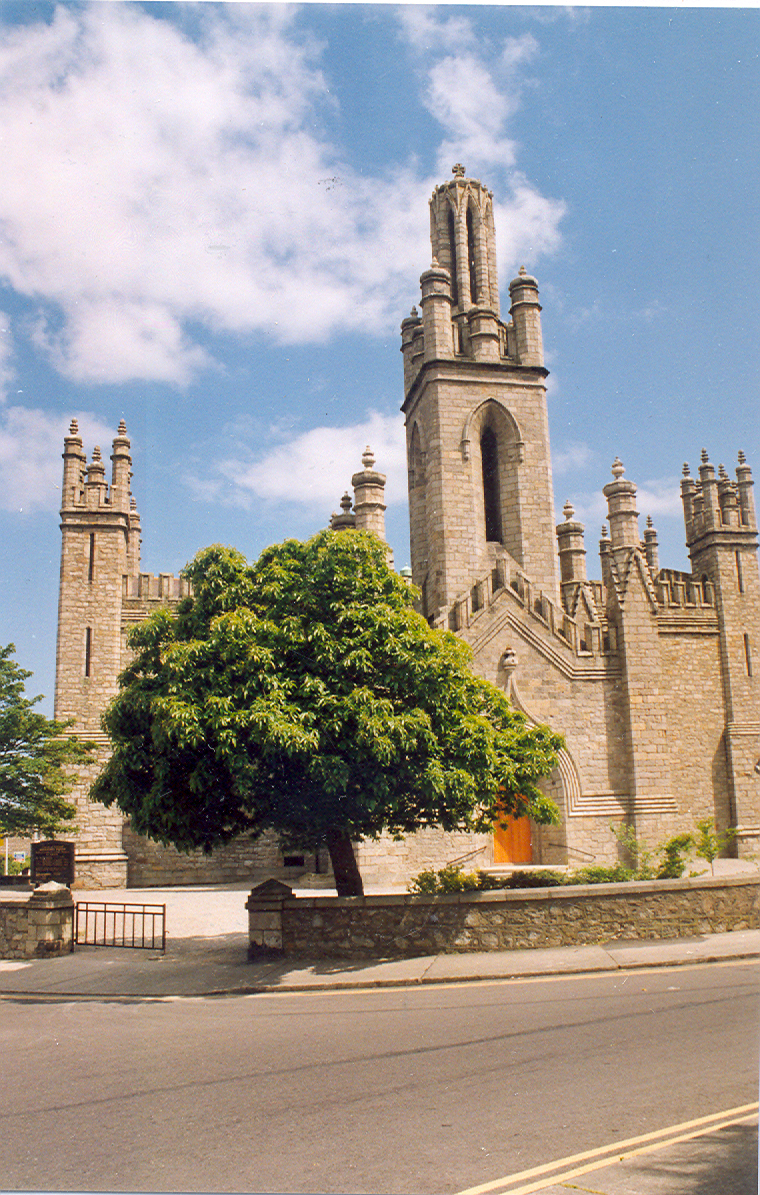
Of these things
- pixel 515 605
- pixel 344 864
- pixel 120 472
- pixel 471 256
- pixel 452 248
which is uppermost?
pixel 452 248

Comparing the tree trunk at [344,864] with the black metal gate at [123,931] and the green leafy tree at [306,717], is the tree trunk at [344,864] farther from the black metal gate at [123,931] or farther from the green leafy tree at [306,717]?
the black metal gate at [123,931]

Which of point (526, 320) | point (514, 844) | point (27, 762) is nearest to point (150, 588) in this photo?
point (27, 762)

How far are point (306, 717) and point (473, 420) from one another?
16.8 m

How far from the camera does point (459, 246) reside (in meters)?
28.8

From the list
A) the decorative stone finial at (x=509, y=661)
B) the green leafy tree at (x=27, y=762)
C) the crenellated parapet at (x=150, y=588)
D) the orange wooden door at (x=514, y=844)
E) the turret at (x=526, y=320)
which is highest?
the turret at (x=526, y=320)

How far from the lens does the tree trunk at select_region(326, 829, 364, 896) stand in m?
13.9

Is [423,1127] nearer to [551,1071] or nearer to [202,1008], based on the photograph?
[551,1071]

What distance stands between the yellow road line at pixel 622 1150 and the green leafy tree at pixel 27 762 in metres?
17.5

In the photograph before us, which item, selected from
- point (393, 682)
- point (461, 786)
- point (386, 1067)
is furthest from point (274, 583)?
point (386, 1067)

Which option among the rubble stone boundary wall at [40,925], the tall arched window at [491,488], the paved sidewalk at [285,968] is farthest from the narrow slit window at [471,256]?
the rubble stone boundary wall at [40,925]

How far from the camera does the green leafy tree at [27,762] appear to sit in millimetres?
20141

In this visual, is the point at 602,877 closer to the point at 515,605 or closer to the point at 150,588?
the point at 515,605

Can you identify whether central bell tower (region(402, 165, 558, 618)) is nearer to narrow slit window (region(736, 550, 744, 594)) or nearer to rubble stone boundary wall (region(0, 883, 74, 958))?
narrow slit window (region(736, 550, 744, 594))

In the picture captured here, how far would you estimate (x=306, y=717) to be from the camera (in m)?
12.4
